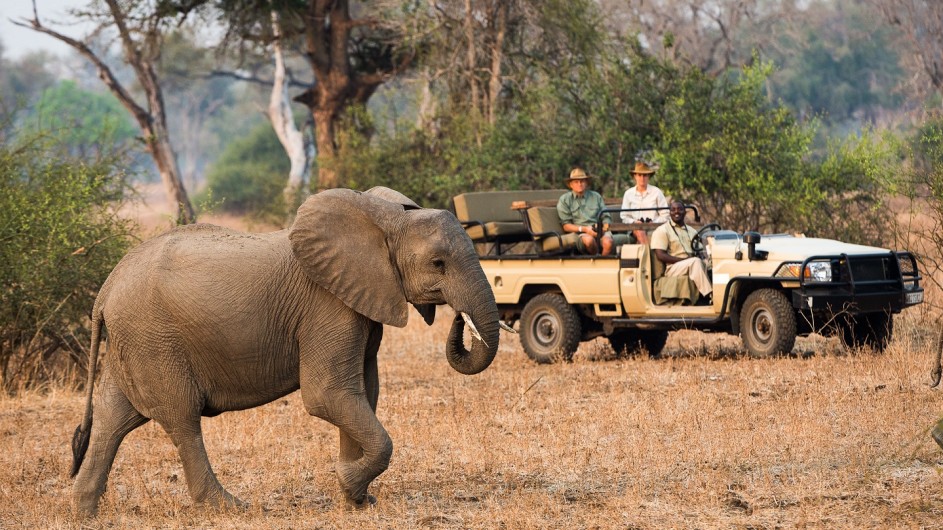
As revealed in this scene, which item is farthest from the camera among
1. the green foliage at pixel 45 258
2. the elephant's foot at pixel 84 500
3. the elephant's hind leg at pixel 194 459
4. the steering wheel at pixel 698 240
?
→ the steering wheel at pixel 698 240

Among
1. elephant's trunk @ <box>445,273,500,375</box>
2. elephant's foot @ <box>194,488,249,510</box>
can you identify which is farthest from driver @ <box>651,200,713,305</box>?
elephant's foot @ <box>194,488,249,510</box>

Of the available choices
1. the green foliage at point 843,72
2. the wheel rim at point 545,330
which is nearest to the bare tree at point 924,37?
the green foliage at point 843,72

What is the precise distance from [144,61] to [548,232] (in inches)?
701

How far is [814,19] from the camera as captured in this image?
56.0 meters

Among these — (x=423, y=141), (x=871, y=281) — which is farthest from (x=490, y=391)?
(x=423, y=141)

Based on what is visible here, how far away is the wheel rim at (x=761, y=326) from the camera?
13.8 metres

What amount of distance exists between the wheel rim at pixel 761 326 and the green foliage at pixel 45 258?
6317 mm

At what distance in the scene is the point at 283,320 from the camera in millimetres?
7922

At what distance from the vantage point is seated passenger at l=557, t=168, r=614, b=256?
1495cm

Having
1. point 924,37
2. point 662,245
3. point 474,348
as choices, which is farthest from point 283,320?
point 924,37

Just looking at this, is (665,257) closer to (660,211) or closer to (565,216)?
(660,211)

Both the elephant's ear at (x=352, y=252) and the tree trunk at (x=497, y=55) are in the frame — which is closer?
the elephant's ear at (x=352, y=252)

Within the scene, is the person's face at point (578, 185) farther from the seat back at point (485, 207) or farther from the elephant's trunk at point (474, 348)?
the elephant's trunk at point (474, 348)

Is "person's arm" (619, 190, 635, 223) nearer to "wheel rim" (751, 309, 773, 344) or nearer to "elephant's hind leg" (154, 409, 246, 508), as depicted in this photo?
"wheel rim" (751, 309, 773, 344)
